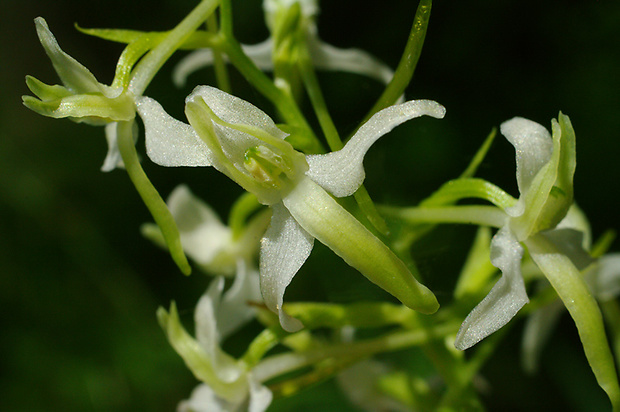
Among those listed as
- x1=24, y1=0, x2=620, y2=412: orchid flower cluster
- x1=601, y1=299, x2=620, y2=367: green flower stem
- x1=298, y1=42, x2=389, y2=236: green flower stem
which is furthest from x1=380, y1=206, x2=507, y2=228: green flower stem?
x1=601, y1=299, x2=620, y2=367: green flower stem

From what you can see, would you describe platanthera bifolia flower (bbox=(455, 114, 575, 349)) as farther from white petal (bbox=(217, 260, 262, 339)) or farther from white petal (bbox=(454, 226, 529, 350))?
white petal (bbox=(217, 260, 262, 339))

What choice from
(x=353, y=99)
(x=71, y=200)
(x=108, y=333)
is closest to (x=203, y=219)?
(x=353, y=99)

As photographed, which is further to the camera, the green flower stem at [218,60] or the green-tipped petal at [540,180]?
the green flower stem at [218,60]

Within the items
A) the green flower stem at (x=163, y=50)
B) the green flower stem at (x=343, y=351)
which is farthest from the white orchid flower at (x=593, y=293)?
the green flower stem at (x=163, y=50)

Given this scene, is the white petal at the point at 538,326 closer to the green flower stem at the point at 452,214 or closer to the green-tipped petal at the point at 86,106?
the green flower stem at the point at 452,214

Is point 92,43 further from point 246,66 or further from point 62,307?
point 246,66
